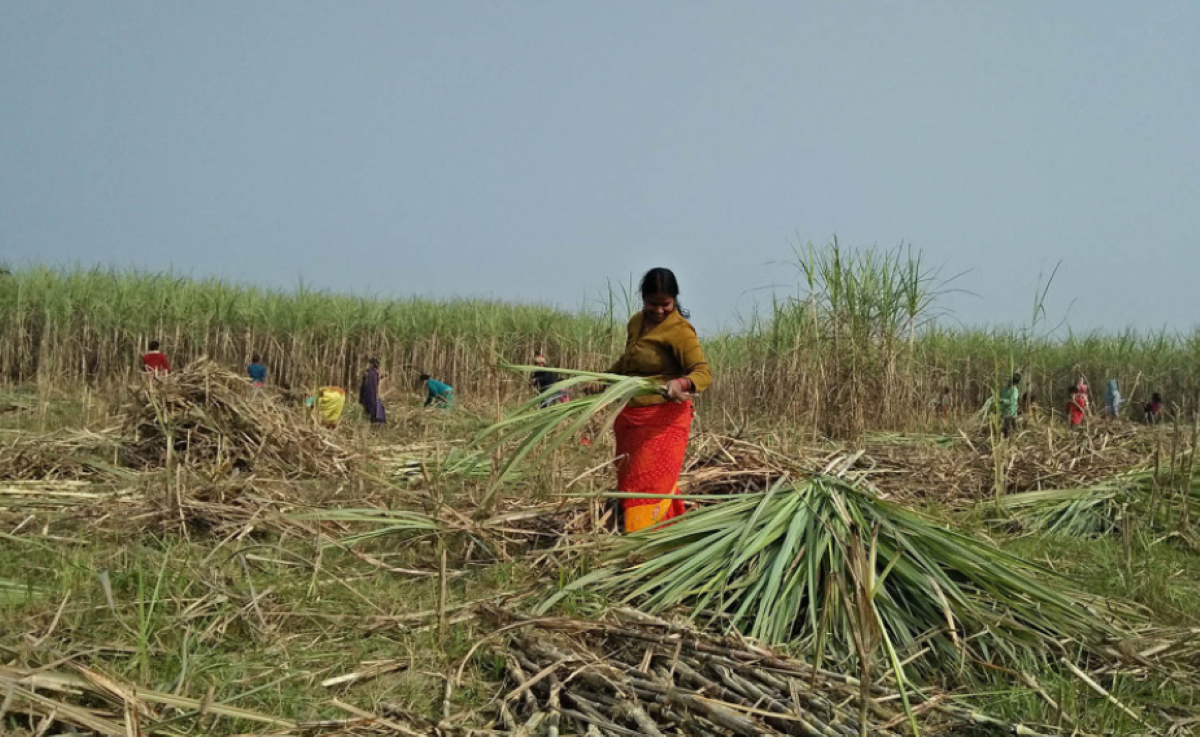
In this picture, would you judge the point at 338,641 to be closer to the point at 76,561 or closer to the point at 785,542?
the point at 76,561

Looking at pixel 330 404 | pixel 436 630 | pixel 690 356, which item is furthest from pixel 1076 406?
pixel 436 630

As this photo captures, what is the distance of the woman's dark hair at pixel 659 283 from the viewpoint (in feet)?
11.6

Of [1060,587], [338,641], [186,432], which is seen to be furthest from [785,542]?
[186,432]

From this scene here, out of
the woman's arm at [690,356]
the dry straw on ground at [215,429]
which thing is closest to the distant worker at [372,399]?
Result: the dry straw on ground at [215,429]

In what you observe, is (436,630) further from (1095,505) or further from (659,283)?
(1095,505)

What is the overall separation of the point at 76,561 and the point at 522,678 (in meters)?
1.83

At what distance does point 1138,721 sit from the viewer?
6.49ft

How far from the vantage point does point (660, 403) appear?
11.5ft

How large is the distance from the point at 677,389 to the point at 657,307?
42cm

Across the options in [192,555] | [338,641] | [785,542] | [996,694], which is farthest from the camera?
[192,555]

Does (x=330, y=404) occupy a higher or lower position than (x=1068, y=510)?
higher

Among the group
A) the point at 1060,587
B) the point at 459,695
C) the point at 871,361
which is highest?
the point at 871,361

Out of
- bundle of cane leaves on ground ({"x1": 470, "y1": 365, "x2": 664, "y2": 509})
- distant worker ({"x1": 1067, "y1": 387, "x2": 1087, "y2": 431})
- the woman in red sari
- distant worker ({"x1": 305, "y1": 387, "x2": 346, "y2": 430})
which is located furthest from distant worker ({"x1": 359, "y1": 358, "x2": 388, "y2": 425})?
distant worker ({"x1": 1067, "y1": 387, "x2": 1087, "y2": 431})

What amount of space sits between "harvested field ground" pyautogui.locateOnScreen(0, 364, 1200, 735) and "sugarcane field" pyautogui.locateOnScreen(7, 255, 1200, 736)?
1 cm
